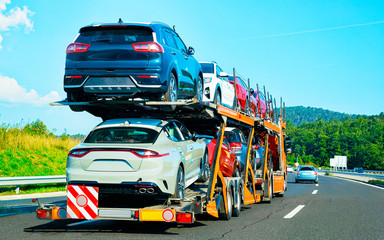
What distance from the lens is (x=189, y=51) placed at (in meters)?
10.4

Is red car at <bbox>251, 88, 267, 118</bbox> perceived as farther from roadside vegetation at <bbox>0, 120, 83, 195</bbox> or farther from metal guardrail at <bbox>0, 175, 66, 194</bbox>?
roadside vegetation at <bbox>0, 120, 83, 195</bbox>

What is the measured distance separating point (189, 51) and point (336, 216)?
17.7 feet

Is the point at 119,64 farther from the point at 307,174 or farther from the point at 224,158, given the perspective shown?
the point at 307,174

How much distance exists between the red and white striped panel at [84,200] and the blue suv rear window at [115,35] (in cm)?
265

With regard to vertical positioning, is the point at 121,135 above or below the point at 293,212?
above

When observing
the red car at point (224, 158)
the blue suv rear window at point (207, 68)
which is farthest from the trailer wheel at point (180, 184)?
the blue suv rear window at point (207, 68)

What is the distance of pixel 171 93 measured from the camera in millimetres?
8867

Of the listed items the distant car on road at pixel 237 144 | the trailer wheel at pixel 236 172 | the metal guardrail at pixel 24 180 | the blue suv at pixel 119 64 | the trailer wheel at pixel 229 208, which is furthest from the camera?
the metal guardrail at pixel 24 180

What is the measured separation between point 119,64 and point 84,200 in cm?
240

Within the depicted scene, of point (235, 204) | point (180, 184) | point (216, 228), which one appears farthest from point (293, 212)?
point (180, 184)

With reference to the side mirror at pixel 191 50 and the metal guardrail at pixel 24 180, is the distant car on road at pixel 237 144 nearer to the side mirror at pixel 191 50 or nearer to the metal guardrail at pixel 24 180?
the side mirror at pixel 191 50

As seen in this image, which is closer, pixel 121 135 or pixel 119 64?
pixel 119 64

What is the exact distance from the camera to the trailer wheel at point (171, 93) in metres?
8.61

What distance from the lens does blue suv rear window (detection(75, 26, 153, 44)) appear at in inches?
337
